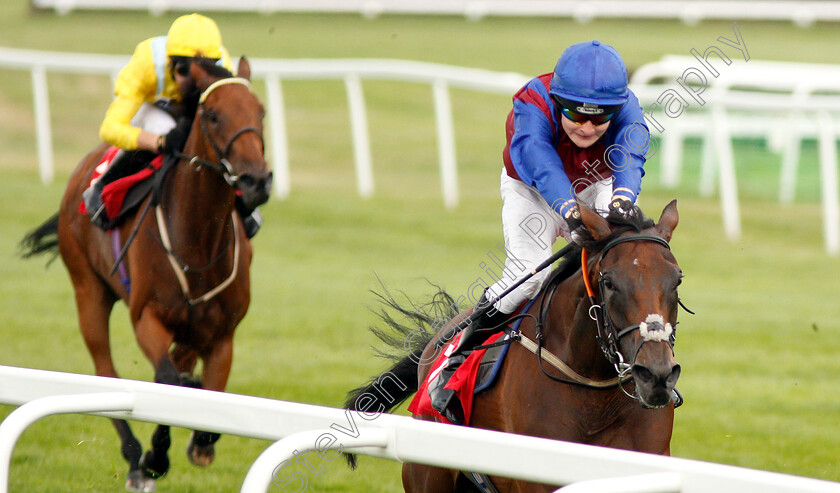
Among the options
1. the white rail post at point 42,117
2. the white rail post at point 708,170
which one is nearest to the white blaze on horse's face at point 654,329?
the white rail post at point 42,117

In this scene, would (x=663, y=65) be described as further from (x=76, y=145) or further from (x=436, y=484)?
(x=436, y=484)

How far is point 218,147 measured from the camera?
15.0 ft

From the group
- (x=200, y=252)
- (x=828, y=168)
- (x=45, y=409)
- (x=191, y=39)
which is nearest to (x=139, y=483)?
(x=200, y=252)

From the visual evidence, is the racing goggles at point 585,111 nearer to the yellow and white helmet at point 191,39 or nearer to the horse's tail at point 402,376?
the horse's tail at point 402,376

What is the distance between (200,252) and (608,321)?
231 cm

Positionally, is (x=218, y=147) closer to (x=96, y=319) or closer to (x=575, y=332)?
(x=96, y=319)

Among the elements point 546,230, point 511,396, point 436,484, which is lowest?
point 436,484

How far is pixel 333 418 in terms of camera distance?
7.42 ft

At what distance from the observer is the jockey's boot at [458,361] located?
3.42 meters

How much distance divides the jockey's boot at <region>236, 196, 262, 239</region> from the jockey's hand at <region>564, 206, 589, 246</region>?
7.71 ft

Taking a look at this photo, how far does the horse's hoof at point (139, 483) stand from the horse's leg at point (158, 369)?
3 cm

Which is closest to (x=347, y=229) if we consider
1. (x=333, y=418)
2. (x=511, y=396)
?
(x=511, y=396)

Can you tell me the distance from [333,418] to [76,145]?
14.0 metres

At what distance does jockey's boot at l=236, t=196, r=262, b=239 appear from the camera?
5.08 m
